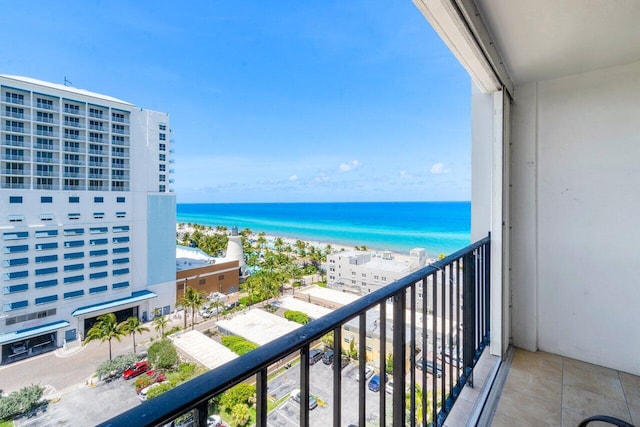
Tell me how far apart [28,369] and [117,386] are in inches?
66.5

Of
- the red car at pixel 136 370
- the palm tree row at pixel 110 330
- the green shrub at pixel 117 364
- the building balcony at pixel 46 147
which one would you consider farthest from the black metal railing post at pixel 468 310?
the building balcony at pixel 46 147

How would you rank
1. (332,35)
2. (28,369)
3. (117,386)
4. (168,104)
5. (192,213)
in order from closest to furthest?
(117,386) → (28,369) → (168,104) → (332,35) → (192,213)

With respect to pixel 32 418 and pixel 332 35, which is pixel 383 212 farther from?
pixel 32 418

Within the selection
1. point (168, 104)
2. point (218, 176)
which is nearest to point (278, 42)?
point (218, 176)

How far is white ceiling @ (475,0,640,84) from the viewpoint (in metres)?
1.12

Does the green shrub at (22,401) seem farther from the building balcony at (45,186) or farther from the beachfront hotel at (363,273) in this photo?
the beachfront hotel at (363,273)

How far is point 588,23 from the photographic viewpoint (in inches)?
48.7

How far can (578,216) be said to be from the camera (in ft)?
6.01

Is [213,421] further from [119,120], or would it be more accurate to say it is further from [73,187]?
[119,120]

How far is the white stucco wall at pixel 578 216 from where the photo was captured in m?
1.70

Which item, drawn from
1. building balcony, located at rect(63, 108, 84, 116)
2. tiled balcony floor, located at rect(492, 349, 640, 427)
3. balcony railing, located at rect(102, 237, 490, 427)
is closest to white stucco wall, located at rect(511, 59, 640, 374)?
tiled balcony floor, located at rect(492, 349, 640, 427)

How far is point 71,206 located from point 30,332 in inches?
66.9

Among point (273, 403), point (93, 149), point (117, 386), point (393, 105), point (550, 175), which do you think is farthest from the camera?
point (393, 105)

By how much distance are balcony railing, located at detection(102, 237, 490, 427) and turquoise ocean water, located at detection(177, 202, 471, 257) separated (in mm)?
12979
